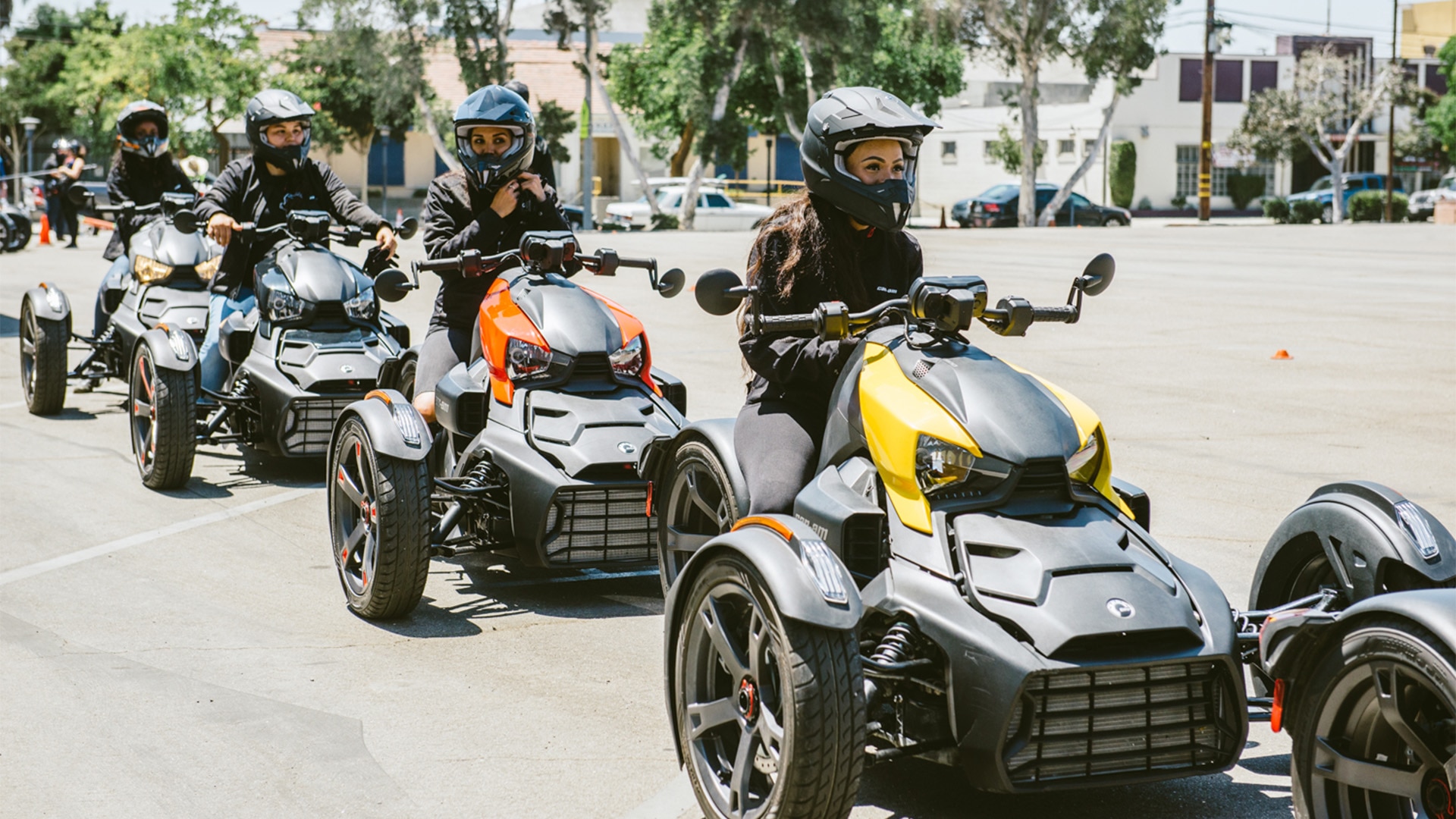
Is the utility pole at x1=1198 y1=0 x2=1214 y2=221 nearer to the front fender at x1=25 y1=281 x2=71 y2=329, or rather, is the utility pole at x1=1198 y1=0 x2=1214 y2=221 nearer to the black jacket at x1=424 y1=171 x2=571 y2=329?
the front fender at x1=25 y1=281 x2=71 y2=329

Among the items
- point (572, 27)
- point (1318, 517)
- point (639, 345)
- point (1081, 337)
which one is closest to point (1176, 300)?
point (1081, 337)

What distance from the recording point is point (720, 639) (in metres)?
4.17

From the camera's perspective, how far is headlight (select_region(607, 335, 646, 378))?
709cm

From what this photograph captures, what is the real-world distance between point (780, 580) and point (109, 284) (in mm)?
9985

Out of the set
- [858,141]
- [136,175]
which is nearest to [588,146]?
[136,175]

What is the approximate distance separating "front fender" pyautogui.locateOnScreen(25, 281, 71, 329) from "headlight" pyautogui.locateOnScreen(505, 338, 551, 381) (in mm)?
5741

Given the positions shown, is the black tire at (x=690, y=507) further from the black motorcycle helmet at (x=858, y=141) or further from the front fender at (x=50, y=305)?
the front fender at (x=50, y=305)

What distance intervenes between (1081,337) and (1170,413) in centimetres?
546

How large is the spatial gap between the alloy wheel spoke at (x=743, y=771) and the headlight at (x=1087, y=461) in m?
1.10

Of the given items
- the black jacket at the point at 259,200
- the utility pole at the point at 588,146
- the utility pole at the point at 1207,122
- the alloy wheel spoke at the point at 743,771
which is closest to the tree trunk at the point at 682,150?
the utility pole at the point at 588,146

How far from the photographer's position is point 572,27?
49094 mm

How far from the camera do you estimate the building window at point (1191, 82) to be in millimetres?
72562

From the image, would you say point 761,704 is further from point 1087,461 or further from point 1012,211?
point 1012,211

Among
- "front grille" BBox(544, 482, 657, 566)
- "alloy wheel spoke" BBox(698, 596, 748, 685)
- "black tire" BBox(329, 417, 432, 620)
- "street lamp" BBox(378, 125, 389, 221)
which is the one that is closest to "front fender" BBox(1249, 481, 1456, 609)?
"alloy wheel spoke" BBox(698, 596, 748, 685)
